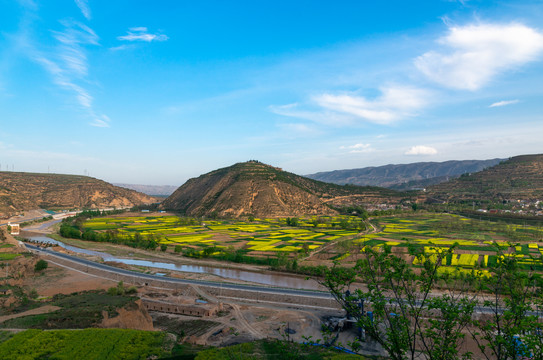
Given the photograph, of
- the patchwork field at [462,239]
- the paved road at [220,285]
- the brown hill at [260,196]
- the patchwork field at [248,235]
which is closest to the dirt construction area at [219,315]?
the paved road at [220,285]

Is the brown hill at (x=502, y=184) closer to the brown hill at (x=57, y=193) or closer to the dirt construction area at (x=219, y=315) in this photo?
the dirt construction area at (x=219, y=315)

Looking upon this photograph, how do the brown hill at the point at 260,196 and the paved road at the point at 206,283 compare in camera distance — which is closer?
the paved road at the point at 206,283

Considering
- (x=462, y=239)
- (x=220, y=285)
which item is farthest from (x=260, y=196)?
(x=220, y=285)

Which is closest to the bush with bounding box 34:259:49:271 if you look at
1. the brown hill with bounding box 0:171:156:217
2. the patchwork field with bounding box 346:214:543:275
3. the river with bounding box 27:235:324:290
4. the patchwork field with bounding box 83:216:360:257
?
the river with bounding box 27:235:324:290

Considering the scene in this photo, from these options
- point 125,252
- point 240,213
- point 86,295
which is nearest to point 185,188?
point 240,213

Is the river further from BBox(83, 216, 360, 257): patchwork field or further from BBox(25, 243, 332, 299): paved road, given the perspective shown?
BBox(83, 216, 360, 257): patchwork field
